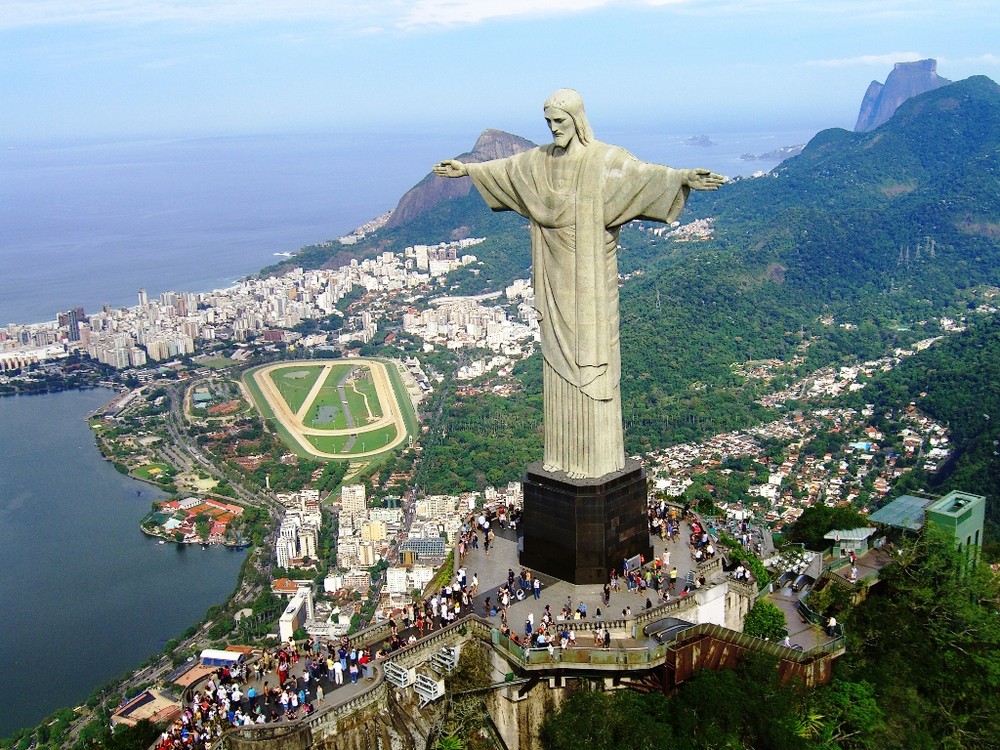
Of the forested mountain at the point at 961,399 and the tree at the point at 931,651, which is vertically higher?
the tree at the point at 931,651

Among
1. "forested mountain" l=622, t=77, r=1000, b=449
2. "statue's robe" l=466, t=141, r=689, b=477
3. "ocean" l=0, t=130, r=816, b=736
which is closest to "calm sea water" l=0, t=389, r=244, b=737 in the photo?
"ocean" l=0, t=130, r=816, b=736

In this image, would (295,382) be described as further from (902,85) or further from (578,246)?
(902,85)

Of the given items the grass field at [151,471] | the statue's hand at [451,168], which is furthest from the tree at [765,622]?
the grass field at [151,471]

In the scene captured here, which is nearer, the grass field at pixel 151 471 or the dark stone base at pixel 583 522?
the dark stone base at pixel 583 522

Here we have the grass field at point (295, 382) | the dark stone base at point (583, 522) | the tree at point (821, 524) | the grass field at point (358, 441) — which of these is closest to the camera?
the dark stone base at point (583, 522)

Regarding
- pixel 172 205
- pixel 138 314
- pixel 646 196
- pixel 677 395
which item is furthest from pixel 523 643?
pixel 172 205

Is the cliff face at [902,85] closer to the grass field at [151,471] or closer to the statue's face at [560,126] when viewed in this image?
the grass field at [151,471]

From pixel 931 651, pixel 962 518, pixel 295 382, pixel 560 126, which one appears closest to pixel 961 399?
pixel 962 518

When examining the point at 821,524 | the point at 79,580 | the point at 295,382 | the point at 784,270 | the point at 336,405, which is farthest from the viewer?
the point at 784,270
